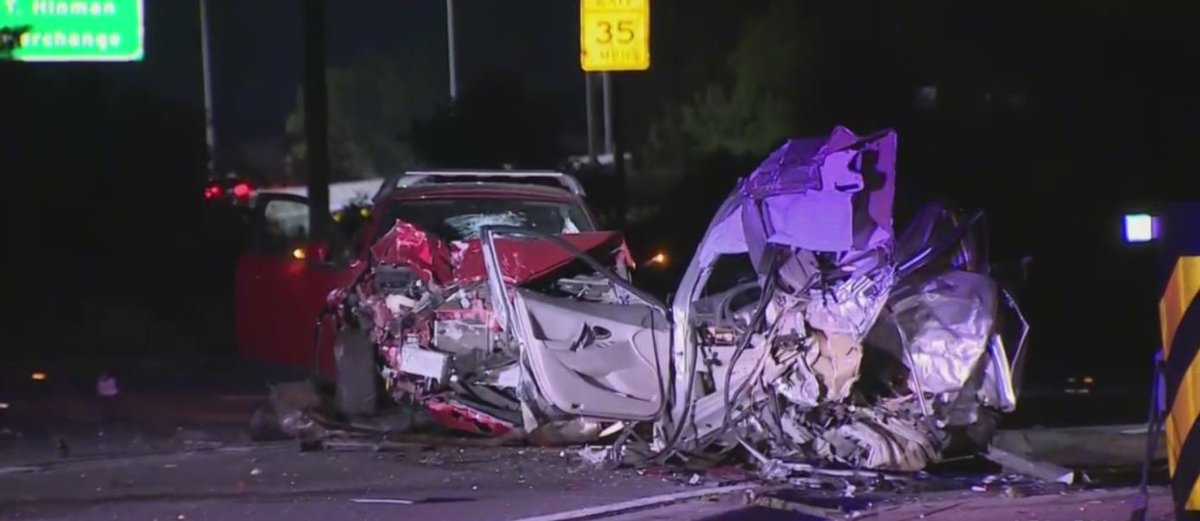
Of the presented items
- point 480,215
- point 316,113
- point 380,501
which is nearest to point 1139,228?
point 380,501

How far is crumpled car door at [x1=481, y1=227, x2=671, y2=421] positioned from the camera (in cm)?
939

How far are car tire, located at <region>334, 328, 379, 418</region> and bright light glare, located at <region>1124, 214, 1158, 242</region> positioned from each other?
4687 mm

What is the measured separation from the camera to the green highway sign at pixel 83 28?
2095 cm

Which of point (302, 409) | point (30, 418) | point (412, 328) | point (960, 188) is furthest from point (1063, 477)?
point (960, 188)

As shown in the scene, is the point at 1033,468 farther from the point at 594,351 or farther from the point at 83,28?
the point at 83,28

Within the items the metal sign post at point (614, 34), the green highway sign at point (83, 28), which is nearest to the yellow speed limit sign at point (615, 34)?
the metal sign post at point (614, 34)

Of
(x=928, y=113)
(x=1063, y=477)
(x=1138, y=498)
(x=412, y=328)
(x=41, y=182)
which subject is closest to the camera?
(x=1138, y=498)

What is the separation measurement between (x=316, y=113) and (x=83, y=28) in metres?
3.27

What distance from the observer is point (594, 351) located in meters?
9.46

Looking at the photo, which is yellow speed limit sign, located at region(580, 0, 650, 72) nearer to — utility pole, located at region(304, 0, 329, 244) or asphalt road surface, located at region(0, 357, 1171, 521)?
utility pole, located at region(304, 0, 329, 244)

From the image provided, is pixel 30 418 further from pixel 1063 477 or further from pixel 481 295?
pixel 1063 477

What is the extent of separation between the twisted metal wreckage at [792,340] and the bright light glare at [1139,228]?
156 cm

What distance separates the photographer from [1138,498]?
288 inches

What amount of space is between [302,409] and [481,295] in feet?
5.09
